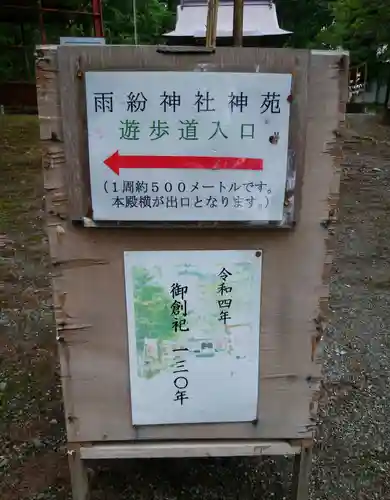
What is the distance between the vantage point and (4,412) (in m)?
2.66

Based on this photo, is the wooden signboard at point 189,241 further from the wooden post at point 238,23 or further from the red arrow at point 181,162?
the wooden post at point 238,23

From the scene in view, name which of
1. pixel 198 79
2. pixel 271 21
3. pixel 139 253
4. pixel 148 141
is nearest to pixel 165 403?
pixel 139 253

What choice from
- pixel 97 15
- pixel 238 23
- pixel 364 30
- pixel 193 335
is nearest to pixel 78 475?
pixel 193 335

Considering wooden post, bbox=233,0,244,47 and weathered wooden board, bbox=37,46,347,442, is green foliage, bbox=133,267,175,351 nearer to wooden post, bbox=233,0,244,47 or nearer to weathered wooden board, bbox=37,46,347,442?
weathered wooden board, bbox=37,46,347,442

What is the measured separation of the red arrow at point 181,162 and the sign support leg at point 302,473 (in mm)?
1014

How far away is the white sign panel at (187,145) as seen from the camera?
4.62 feet

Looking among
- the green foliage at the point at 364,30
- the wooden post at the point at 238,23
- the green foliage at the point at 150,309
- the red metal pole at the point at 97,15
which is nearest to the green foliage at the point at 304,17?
the green foliage at the point at 364,30

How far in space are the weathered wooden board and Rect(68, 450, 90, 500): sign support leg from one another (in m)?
0.06

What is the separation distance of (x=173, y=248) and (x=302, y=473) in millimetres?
963

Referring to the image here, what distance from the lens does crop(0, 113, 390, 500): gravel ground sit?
2.21 meters

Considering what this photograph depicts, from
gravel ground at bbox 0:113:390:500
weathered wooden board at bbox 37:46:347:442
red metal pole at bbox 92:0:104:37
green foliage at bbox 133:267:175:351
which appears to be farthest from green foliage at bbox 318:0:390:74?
green foliage at bbox 133:267:175:351

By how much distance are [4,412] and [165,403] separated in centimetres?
130

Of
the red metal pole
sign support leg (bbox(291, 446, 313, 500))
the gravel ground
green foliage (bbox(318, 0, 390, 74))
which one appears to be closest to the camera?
sign support leg (bbox(291, 446, 313, 500))

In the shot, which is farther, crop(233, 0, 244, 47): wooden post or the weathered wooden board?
crop(233, 0, 244, 47): wooden post
